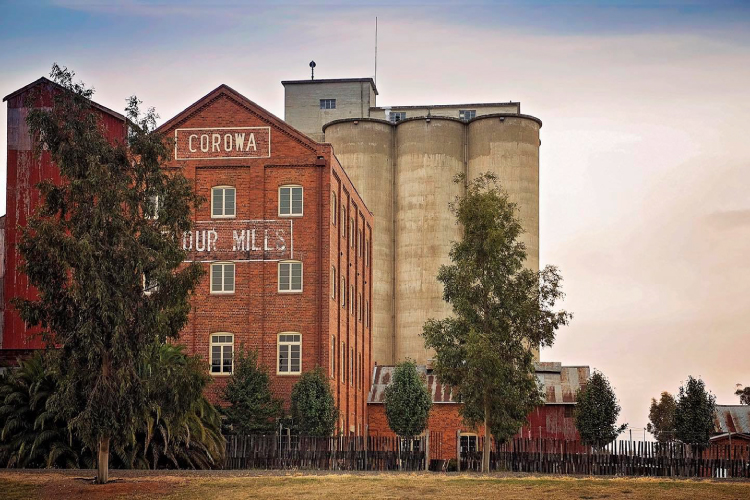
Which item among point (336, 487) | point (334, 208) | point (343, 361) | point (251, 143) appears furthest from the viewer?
point (343, 361)

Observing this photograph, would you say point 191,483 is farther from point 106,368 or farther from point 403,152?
point 403,152

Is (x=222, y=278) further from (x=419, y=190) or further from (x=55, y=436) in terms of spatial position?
(x=419, y=190)

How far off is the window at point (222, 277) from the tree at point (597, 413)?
20.6m

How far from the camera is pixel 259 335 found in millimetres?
51375

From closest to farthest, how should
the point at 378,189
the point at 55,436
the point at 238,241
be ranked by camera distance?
the point at 55,436 → the point at 238,241 → the point at 378,189

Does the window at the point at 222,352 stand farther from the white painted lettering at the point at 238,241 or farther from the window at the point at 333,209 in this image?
the window at the point at 333,209

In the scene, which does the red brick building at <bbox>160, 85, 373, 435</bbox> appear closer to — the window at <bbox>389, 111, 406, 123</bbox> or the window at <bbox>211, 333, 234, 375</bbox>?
the window at <bbox>211, 333, 234, 375</bbox>

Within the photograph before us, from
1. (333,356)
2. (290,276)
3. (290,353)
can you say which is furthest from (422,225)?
(290,353)

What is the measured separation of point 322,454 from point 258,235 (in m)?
13.9

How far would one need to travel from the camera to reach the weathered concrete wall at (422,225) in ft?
252

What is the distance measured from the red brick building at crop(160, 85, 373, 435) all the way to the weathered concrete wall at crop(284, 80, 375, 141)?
124 ft

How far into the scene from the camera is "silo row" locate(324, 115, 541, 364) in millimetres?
76812

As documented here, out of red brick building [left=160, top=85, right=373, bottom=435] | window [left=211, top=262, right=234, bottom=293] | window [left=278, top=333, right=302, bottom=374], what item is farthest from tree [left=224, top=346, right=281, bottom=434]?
window [left=211, top=262, right=234, bottom=293]

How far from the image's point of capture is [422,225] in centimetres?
7681
